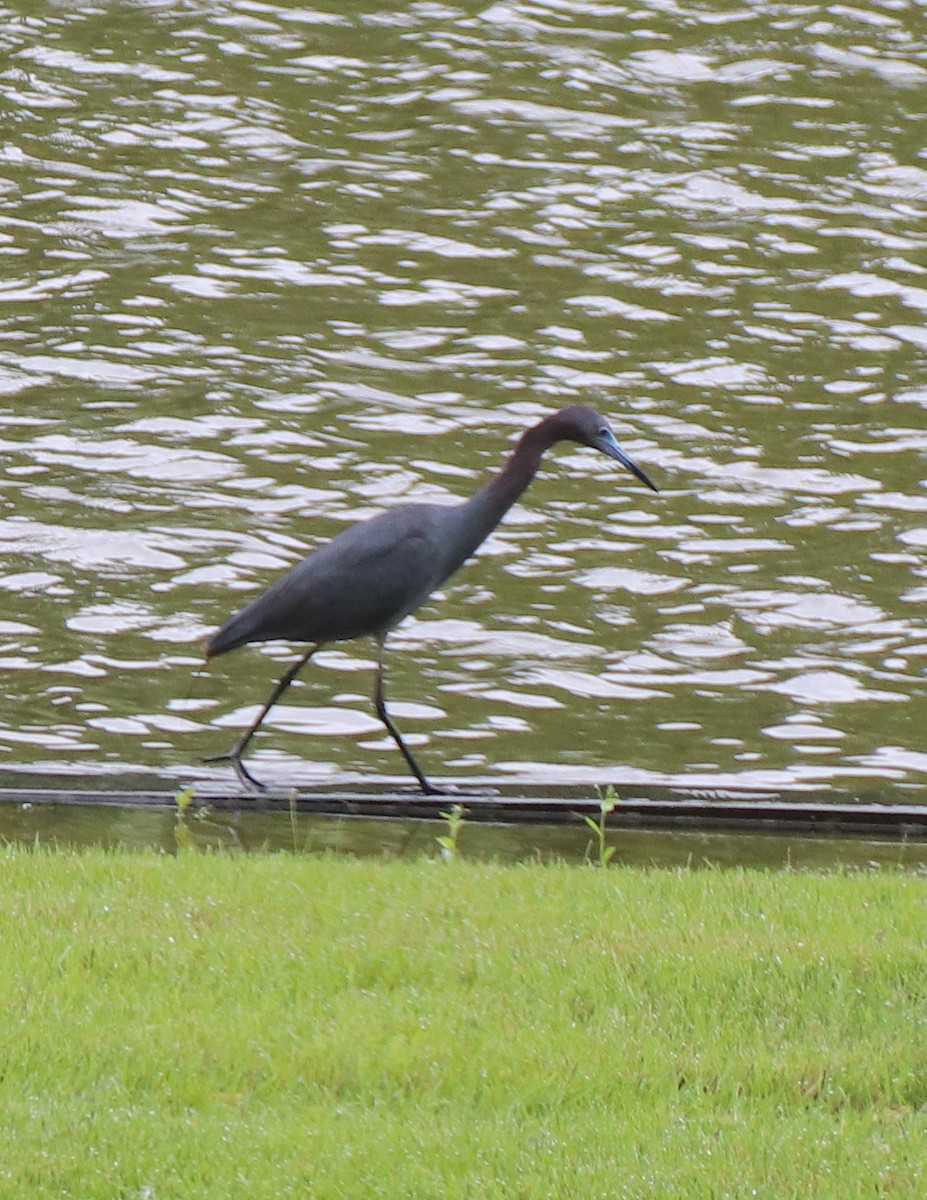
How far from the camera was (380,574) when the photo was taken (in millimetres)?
8727

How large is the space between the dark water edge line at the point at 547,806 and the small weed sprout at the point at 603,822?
1.6 inches

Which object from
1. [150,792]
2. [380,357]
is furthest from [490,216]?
[150,792]

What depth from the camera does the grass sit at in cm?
495

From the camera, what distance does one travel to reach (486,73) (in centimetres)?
1933

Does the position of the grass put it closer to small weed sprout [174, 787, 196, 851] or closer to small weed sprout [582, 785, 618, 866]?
small weed sprout [582, 785, 618, 866]

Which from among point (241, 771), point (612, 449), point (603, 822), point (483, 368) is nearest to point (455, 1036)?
point (603, 822)

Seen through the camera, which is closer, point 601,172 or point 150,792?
point 150,792

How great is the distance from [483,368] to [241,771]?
20.1ft

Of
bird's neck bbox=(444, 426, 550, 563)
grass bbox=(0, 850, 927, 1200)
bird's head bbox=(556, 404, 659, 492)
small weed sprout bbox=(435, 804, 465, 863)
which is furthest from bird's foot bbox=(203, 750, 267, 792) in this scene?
bird's head bbox=(556, 404, 659, 492)

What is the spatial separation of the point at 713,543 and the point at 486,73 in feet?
27.7

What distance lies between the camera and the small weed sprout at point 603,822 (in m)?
7.62

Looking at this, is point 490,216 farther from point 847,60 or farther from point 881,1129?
point 881,1129

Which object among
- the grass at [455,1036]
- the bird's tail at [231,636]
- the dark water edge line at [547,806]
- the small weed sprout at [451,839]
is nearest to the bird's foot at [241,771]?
the dark water edge line at [547,806]

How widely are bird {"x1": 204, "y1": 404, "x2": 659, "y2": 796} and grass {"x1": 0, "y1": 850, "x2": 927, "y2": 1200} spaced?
1.78m
